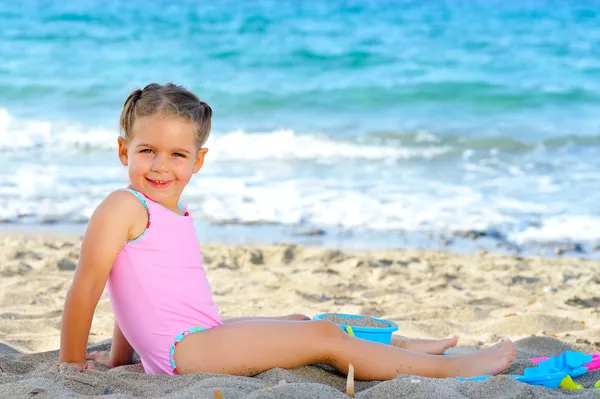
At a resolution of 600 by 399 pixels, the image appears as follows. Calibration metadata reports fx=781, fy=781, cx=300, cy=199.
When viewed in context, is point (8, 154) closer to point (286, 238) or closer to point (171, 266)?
point (286, 238)

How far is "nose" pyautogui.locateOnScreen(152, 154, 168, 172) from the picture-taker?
2.74 metres

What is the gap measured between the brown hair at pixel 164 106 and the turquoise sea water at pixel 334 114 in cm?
292

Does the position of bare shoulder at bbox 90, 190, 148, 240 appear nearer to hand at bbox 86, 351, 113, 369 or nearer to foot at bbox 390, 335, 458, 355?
hand at bbox 86, 351, 113, 369

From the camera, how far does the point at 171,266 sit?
2.76 meters

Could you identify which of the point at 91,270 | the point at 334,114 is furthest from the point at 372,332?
the point at 334,114

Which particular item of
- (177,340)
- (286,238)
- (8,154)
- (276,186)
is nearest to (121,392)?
(177,340)

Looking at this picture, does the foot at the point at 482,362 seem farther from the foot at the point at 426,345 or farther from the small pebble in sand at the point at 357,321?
the small pebble in sand at the point at 357,321

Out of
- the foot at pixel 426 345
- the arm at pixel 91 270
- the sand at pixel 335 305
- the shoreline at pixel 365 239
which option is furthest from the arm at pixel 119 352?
the shoreline at pixel 365 239

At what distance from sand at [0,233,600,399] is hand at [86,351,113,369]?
0.41ft

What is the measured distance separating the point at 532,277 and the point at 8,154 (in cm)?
579

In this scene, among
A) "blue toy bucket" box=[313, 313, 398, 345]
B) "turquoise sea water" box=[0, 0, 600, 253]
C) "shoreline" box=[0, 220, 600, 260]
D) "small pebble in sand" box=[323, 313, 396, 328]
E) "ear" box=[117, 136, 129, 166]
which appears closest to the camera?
"ear" box=[117, 136, 129, 166]

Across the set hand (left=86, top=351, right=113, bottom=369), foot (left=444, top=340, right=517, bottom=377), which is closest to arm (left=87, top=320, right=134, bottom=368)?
hand (left=86, top=351, right=113, bottom=369)

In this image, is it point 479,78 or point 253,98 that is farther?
point 479,78

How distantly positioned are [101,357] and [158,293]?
1.86 ft
